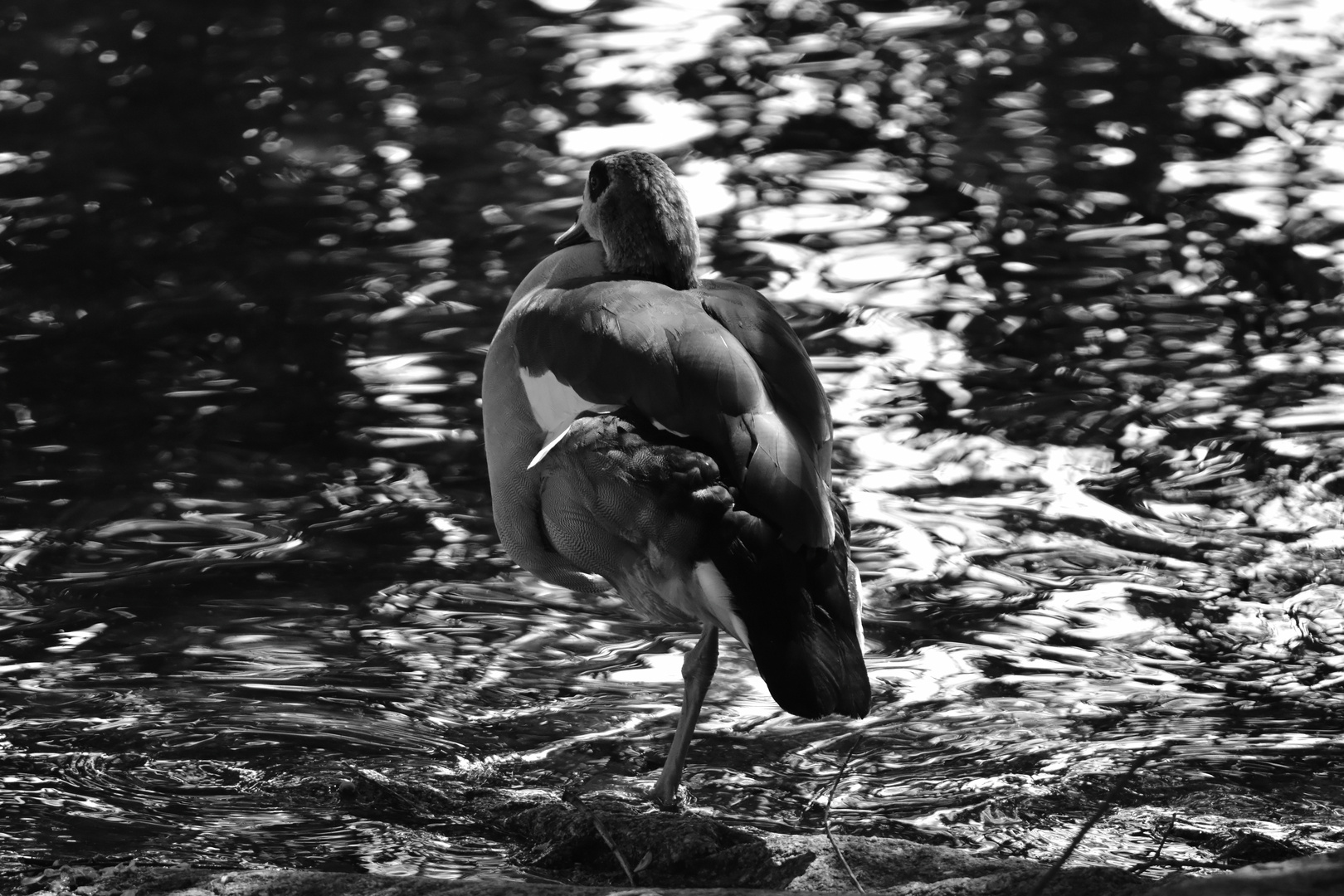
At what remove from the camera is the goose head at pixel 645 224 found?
5.11 meters

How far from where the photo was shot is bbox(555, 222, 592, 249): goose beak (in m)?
5.45

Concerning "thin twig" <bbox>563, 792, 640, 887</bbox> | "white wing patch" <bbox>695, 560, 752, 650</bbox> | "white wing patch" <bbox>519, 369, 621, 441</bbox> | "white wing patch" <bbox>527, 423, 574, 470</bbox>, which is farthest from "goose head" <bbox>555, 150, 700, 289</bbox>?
"thin twig" <bbox>563, 792, 640, 887</bbox>

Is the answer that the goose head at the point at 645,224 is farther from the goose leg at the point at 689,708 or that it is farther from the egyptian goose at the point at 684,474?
the goose leg at the point at 689,708

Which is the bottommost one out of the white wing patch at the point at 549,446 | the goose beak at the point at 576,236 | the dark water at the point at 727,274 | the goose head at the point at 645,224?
the dark water at the point at 727,274

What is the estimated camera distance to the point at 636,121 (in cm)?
961

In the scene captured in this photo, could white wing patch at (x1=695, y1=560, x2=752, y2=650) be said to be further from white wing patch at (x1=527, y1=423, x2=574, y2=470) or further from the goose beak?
the goose beak

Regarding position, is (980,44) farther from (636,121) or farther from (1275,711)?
(1275,711)

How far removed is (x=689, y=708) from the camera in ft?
14.2

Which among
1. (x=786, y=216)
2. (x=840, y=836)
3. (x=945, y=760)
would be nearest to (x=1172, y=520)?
(x=945, y=760)

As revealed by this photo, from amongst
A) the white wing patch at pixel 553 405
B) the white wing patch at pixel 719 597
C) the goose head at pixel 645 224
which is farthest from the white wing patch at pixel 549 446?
the goose head at pixel 645 224

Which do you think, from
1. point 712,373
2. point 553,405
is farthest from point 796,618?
point 553,405

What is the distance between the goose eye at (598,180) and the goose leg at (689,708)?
4.78ft

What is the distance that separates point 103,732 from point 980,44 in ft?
26.1

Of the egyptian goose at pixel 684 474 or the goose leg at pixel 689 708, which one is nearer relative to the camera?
the egyptian goose at pixel 684 474
